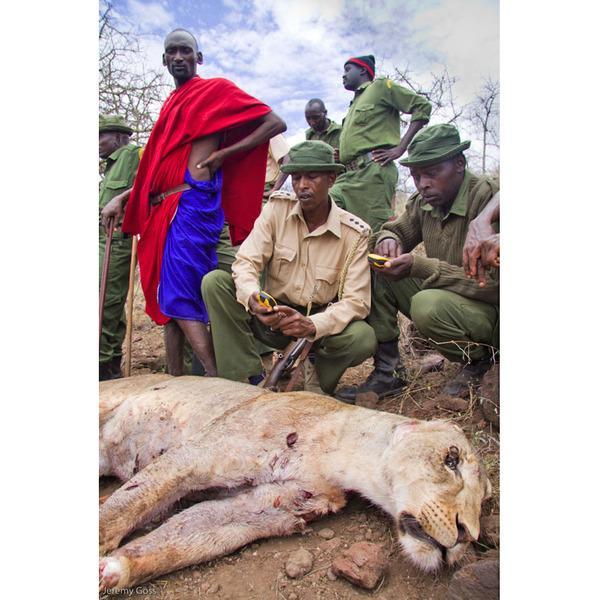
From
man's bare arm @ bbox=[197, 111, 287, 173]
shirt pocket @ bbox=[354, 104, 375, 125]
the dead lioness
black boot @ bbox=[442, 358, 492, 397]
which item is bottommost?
the dead lioness

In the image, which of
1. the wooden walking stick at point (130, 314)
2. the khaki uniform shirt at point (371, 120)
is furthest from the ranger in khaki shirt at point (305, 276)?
the khaki uniform shirt at point (371, 120)

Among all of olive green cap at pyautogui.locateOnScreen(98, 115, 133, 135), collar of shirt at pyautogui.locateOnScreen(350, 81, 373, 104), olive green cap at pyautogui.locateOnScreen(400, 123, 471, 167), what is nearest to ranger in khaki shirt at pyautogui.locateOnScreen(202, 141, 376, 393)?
olive green cap at pyautogui.locateOnScreen(400, 123, 471, 167)

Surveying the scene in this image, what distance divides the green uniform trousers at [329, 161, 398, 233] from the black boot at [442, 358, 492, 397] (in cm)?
194

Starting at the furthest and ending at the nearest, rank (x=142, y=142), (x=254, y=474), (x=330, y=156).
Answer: (x=142, y=142), (x=330, y=156), (x=254, y=474)

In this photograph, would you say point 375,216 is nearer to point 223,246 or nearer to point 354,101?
point 354,101

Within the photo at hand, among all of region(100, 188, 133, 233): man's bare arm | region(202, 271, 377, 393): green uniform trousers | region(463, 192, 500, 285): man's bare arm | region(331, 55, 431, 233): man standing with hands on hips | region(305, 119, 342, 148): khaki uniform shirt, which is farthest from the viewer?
region(305, 119, 342, 148): khaki uniform shirt

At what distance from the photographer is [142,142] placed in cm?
490

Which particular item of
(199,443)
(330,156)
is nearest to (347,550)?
(199,443)

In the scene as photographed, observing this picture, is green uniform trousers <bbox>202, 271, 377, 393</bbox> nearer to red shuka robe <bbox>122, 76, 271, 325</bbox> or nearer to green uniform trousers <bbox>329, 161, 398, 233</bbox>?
red shuka robe <bbox>122, 76, 271, 325</bbox>

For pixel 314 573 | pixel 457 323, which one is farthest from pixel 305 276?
pixel 314 573

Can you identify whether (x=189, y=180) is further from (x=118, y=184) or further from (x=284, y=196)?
(x=118, y=184)

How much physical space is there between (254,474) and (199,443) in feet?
0.92

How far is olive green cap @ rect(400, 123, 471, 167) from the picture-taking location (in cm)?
308

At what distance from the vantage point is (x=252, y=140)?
12.3 feet
